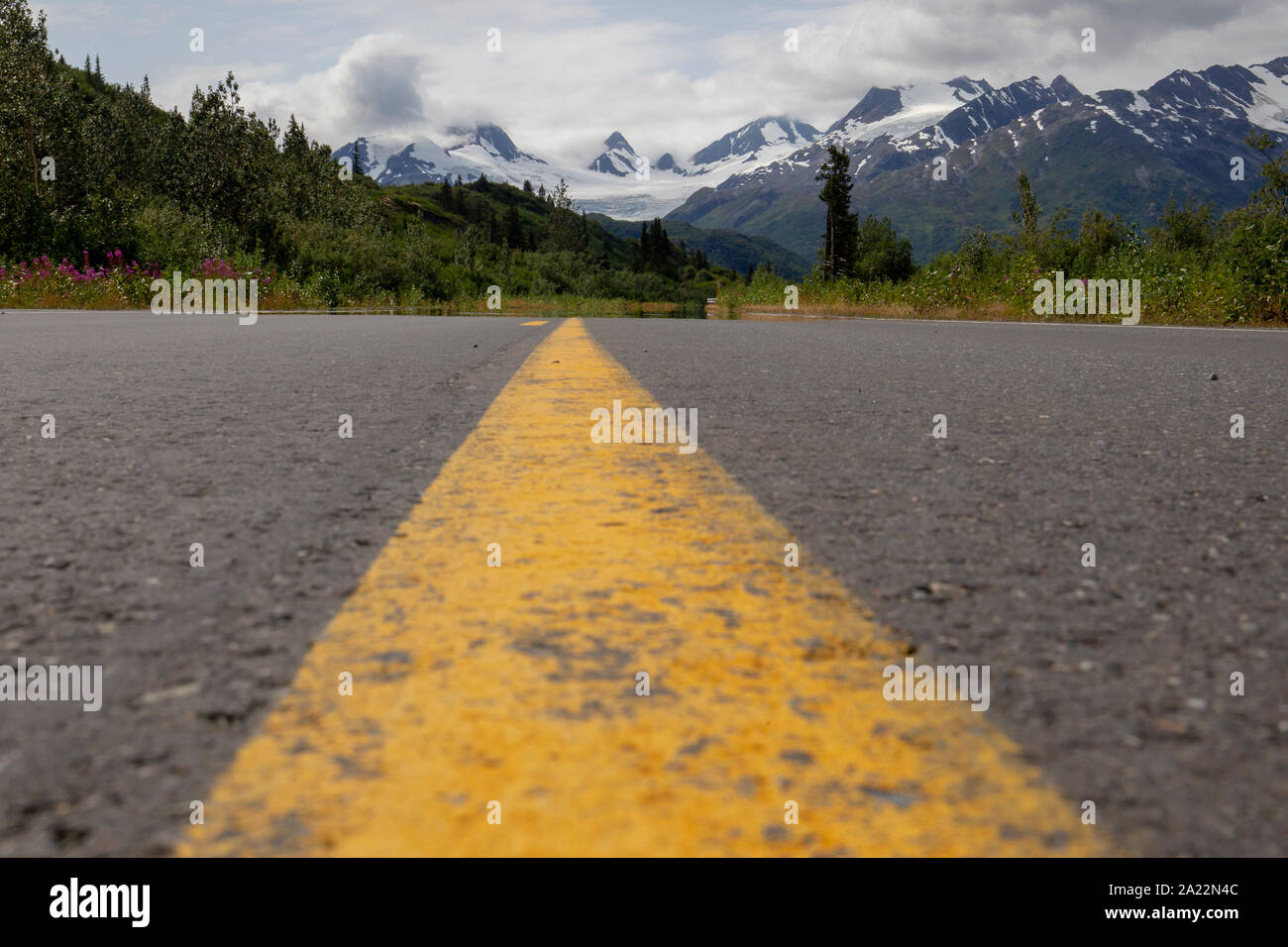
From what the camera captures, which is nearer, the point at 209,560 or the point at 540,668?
the point at 540,668

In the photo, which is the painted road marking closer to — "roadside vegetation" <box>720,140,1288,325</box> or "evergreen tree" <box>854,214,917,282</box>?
"roadside vegetation" <box>720,140,1288,325</box>

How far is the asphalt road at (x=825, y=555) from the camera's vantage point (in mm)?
1128

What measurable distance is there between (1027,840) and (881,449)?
2.65m

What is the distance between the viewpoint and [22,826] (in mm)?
1001

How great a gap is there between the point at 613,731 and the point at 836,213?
267ft

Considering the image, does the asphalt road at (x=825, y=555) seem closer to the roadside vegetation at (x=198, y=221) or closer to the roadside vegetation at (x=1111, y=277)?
A: the roadside vegetation at (x=1111, y=277)

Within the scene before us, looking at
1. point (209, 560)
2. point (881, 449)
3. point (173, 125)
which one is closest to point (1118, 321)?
point (881, 449)

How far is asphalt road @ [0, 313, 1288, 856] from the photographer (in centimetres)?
→ 113

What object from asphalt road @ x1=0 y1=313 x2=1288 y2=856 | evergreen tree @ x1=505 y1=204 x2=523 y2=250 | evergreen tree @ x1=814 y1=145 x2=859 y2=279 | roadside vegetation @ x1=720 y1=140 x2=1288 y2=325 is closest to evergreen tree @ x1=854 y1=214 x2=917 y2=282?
evergreen tree @ x1=814 y1=145 x2=859 y2=279

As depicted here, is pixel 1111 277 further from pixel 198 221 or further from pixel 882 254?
pixel 882 254

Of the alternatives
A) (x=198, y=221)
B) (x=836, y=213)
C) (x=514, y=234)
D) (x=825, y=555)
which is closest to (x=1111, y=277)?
(x=825, y=555)

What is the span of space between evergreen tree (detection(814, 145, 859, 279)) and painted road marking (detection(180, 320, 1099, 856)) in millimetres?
73008

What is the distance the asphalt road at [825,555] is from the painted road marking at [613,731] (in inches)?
3.1
